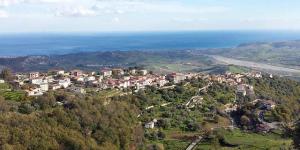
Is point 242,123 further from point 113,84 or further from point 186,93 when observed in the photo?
point 113,84

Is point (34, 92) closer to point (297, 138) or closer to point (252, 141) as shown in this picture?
point (252, 141)

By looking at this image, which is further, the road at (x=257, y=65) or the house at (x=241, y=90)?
the road at (x=257, y=65)

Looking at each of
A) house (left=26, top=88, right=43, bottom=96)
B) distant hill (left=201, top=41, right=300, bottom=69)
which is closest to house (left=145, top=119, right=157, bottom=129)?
house (left=26, top=88, right=43, bottom=96)

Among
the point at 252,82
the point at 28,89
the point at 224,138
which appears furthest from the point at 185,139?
the point at 252,82

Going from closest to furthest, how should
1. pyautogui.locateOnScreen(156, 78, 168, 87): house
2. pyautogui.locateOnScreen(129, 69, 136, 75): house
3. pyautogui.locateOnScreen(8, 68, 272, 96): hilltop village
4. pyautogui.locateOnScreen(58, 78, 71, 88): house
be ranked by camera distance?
1. pyautogui.locateOnScreen(8, 68, 272, 96): hilltop village
2. pyautogui.locateOnScreen(58, 78, 71, 88): house
3. pyautogui.locateOnScreen(156, 78, 168, 87): house
4. pyautogui.locateOnScreen(129, 69, 136, 75): house

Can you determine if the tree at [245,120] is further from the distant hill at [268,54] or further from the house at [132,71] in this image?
the distant hill at [268,54]

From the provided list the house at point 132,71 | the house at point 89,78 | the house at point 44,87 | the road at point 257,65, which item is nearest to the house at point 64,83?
the house at point 44,87

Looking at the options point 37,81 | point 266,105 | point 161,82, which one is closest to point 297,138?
point 266,105

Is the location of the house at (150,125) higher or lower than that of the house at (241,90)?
lower

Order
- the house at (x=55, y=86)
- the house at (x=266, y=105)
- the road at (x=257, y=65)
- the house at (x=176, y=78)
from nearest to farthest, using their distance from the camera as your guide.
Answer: the house at (x=266, y=105), the house at (x=55, y=86), the house at (x=176, y=78), the road at (x=257, y=65)

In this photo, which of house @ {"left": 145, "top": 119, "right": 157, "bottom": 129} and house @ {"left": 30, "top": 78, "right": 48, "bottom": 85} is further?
house @ {"left": 30, "top": 78, "right": 48, "bottom": 85}

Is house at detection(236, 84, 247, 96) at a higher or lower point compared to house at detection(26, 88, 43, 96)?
lower

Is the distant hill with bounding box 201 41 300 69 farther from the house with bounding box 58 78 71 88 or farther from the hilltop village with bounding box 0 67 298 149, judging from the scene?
the house with bounding box 58 78 71 88
